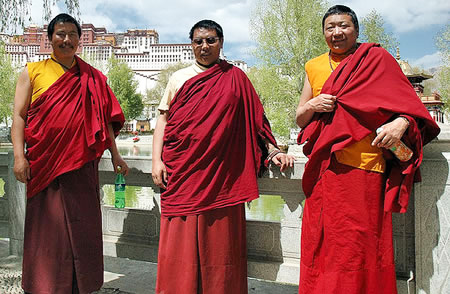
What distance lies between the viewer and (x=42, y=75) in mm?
2674

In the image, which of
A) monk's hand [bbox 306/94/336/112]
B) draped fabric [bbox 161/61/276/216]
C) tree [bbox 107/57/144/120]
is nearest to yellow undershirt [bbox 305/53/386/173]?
monk's hand [bbox 306/94/336/112]

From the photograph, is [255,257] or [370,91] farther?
[255,257]

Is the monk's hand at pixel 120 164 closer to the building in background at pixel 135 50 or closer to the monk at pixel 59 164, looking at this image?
the monk at pixel 59 164

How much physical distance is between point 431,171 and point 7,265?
12.0 feet

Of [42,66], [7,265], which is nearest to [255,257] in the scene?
[42,66]

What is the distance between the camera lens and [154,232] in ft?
10.7

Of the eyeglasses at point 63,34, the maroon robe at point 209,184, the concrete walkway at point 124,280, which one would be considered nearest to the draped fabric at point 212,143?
the maroon robe at point 209,184

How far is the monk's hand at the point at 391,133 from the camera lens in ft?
6.48

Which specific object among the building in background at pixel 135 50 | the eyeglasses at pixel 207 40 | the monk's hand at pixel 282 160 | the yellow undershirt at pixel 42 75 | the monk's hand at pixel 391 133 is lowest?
the monk's hand at pixel 282 160

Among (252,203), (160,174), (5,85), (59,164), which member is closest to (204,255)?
(160,174)

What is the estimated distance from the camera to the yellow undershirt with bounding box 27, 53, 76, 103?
8.70 feet

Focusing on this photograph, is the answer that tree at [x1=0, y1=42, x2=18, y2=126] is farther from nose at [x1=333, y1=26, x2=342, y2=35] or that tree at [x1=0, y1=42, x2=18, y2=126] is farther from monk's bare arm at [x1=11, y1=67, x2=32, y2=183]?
nose at [x1=333, y1=26, x2=342, y2=35]

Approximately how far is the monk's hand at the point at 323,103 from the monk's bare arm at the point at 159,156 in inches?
38.1

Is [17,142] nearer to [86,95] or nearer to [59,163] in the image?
[59,163]
